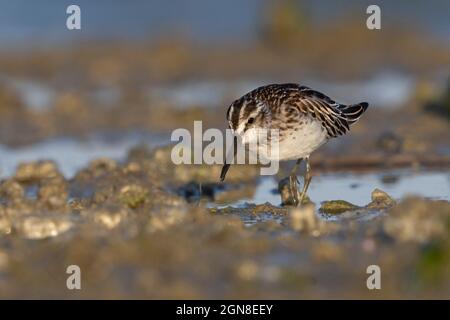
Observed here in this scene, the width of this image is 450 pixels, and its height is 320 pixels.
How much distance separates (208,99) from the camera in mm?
16922

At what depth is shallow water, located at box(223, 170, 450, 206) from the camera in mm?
11102

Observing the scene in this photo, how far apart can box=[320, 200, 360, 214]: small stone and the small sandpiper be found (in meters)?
0.32

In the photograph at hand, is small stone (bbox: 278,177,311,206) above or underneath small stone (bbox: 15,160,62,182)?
underneath

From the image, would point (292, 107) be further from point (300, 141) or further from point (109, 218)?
point (109, 218)

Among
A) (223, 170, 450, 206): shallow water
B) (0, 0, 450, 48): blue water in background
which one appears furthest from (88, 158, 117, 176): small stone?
(0, 0, 450, 48): blue water in background

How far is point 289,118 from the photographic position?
10.2 metres

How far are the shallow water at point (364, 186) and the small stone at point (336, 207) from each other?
0.63 meters

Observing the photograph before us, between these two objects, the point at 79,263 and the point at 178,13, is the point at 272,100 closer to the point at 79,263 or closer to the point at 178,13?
the point at 79,263

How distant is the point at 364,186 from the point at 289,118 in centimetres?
189

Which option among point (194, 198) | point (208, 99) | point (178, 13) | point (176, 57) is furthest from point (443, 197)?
point (178, 13)

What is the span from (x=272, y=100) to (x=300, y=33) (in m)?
10.3

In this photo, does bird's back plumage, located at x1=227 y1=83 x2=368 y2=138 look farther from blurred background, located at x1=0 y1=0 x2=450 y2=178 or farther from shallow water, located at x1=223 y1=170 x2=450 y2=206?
blurred background, located at x1=0 y1=0 x2=450 y2=178

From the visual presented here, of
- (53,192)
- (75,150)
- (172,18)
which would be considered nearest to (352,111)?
(53,192)

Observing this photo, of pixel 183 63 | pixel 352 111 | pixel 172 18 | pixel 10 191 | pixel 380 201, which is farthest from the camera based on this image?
pixel 172 18
